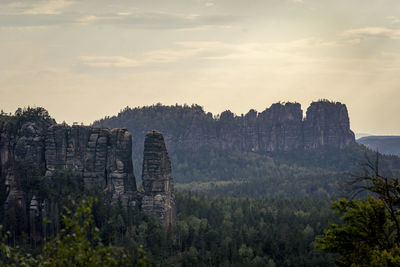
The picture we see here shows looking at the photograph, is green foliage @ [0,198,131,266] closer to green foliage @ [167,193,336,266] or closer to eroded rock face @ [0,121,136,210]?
green foliage @ [167,193,336,266]

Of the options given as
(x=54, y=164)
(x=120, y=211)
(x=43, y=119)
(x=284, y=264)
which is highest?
(x=43, y=119)

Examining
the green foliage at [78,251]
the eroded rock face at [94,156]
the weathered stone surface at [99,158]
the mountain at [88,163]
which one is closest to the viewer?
the green foliage at [78,251]

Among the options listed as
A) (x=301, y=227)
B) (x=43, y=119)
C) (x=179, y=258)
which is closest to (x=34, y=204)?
(x=179, y=258)

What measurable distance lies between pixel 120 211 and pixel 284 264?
33702 millimetres

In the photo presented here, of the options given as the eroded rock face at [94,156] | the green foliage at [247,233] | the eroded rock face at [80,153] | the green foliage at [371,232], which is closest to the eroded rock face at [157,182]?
the eroded rock face at [80,153]

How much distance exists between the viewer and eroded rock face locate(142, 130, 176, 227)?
132000 millimetres

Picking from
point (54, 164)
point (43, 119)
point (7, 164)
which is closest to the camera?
point (7, 164)

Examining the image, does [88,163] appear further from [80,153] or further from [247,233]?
[247,233]

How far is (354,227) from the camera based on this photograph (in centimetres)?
5069

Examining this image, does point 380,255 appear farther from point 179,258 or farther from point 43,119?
point 43,119

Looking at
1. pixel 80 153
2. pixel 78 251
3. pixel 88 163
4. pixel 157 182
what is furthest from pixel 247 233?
pixel 78 251

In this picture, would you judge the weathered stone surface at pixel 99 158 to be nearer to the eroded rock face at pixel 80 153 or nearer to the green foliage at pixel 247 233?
the eroded rock face at pixel 80 153

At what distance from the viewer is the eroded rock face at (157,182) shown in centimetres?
13200

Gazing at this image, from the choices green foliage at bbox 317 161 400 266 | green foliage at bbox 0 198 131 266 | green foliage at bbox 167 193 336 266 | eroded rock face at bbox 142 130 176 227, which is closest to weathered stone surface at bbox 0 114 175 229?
eroded rock face at bbox 142 130 176 227
